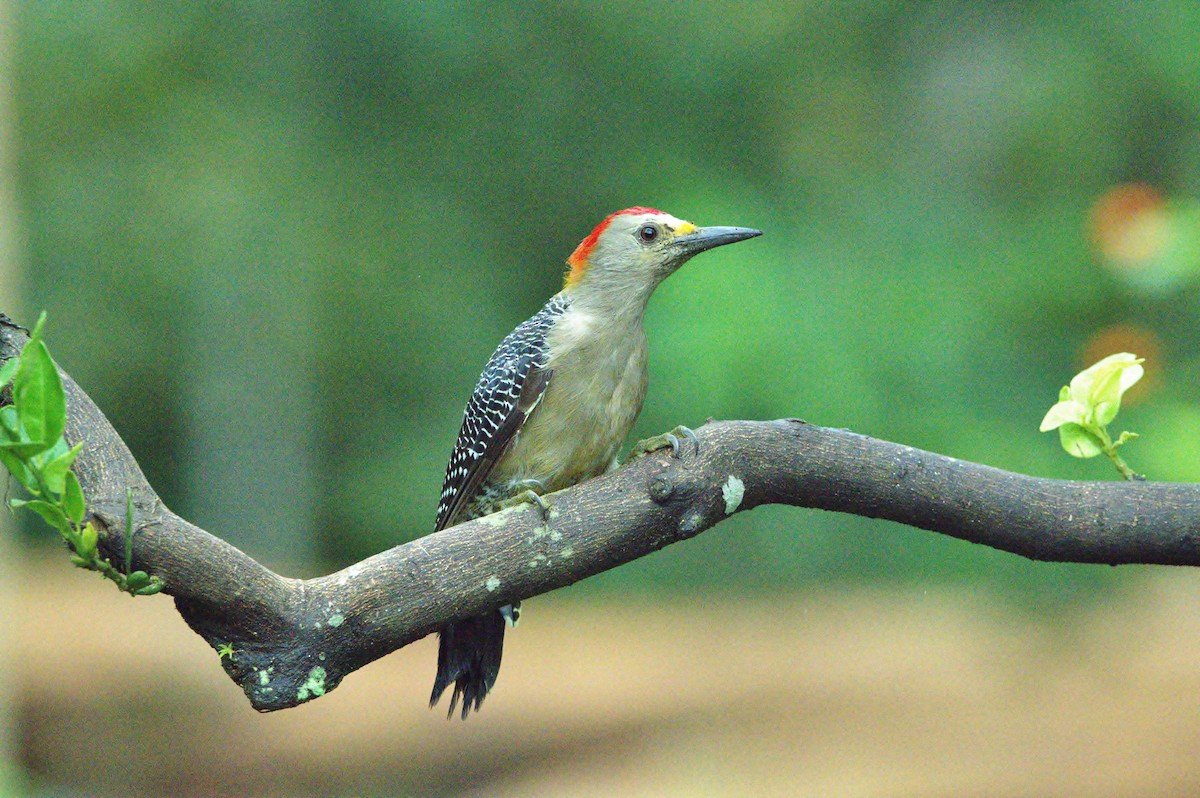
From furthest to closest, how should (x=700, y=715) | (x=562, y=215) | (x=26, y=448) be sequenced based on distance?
(x=562, y=215) < (x=700, y=715) < (x=26, y=448)

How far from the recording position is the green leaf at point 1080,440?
84.4 inches

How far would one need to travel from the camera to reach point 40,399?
1.40 metres

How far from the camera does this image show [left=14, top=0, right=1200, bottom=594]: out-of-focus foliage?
8133 mm

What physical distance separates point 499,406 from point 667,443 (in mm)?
731

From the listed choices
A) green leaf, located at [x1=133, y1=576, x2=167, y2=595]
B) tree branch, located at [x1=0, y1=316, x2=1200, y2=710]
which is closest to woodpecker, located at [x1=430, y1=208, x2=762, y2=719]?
tree branch, located at [x1=0, y1=316, x2=1200, y2=710]

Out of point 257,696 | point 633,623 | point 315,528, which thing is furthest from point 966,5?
point 257,696

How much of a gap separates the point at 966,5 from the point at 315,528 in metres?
7.44

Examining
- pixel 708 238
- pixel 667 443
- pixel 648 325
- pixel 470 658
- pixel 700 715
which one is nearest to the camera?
pixel 667 443

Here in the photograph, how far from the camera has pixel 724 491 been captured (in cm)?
203

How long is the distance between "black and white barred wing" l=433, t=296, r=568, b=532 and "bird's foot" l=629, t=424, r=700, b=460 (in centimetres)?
52

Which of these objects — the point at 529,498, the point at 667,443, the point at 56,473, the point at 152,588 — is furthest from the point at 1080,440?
the point at 56,473

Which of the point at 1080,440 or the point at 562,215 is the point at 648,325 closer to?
the point at 562,215

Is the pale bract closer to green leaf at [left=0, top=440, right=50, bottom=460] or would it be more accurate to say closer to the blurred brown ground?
green leaf at [left=0, top=440, right=50, bottom=460]

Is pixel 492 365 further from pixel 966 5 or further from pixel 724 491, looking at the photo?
pixel 966 5
